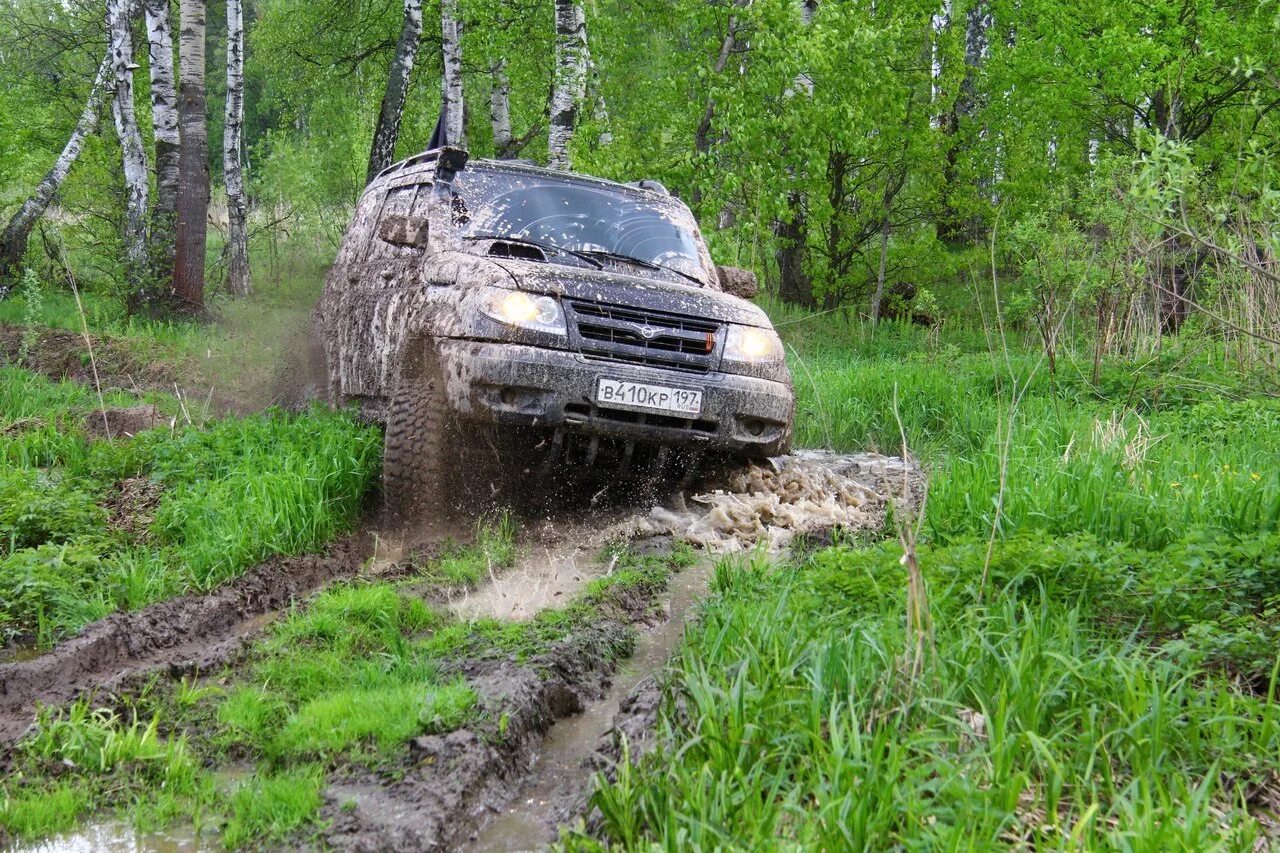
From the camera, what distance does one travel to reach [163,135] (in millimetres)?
14500

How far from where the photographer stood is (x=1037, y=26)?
17.8 m

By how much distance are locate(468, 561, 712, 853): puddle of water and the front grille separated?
1.44m

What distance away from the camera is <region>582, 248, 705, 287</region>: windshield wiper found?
7531mm

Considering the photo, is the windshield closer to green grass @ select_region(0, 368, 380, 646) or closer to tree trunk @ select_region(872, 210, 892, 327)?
green grass @ select_region(0, 368, 380, 646)

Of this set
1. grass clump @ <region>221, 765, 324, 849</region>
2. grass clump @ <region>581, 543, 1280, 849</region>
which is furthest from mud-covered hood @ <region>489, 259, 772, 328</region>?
grass clump @ <region>221, 765, 324, 849</region>

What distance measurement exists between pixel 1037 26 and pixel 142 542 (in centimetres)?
1536

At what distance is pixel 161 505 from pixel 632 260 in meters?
3.06

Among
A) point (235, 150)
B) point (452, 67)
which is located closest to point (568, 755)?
point (452, 67)

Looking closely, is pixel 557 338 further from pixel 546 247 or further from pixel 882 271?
pixel 882 271

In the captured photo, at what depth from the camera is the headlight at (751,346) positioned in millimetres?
6824

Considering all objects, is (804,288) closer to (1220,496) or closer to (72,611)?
(1220,496)

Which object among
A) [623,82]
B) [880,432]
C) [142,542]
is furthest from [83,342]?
[623,82]

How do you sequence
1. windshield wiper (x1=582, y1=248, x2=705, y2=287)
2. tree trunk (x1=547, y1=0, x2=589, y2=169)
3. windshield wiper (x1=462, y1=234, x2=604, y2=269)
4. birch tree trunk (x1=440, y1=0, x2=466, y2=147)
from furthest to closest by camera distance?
birch tree trunk (x1=440, y1=0, x2=466, y2=147), tree trunk (x1=547, y1=0, x2=589, y2=169), windshield wiper (x1=582, y1=248, x2=705, y2=287), windshield wiper (x1=462, y1=234, x2=604, y2=269)

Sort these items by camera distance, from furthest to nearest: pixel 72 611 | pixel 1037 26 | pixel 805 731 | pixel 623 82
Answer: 1. pixel 623 82
2. pixel 1037 26
3. pixel 72 611
4. pixel 805 731
